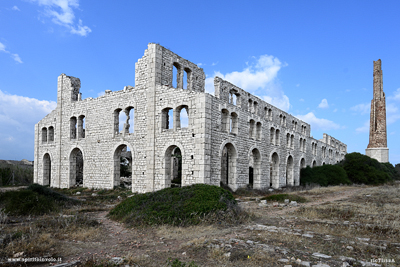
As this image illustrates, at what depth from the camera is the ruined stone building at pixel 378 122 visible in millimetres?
42250

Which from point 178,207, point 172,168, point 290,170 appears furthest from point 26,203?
point 290,170

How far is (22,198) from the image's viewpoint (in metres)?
11.3

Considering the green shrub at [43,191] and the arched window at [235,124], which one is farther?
the arched window at [235,124]

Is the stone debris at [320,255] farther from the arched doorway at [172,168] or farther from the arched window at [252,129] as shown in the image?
the arched window at [252,129]

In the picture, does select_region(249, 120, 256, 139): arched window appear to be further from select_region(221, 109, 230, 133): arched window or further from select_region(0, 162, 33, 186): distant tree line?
select_region(0, 162, 33, 186): distant tree line

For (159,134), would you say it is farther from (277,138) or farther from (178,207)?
(277,138)

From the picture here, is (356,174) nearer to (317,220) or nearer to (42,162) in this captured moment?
(317,220)

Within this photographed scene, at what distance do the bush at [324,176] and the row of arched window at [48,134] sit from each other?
1049 inches

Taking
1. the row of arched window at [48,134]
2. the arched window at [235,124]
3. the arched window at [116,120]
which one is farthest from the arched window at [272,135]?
the row of arched window at [48,134]

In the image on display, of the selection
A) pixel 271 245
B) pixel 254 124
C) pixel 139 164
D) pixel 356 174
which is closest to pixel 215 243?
pixel 271 245

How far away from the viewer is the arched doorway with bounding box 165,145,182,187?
17828 mm

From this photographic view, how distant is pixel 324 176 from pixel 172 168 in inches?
675

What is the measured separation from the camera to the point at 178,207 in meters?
9.48

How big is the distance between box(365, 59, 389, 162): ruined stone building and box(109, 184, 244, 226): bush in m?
41.5
